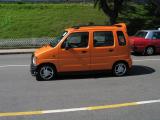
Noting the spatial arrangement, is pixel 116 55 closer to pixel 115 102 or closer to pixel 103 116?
pixel 115 102

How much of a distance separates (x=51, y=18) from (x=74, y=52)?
831 inches

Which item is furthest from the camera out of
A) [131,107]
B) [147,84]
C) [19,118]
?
[147,84]

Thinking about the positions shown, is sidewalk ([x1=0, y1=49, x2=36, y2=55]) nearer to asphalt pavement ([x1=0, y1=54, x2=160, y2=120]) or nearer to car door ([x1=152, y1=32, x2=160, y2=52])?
car door ([x1=152, y1=32, x2=160, y2=52])

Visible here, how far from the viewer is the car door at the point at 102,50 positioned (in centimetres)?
1466

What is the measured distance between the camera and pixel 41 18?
115 feet

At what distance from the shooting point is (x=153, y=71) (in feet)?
52.3

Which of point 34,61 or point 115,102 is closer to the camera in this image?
point 115,102

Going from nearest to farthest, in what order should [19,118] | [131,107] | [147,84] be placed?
[19,118] < [131,107] < [147,84]

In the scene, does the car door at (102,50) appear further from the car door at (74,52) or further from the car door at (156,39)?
the car door at (156,39)

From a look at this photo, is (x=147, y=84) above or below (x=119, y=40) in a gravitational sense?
below

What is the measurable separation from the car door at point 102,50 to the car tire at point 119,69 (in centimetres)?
23

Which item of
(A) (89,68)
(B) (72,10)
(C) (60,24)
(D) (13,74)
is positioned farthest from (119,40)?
(B) (72,10)

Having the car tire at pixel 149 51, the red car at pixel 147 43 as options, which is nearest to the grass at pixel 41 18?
the red car at pixel 147 43

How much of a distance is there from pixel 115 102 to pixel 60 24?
23.2 m
